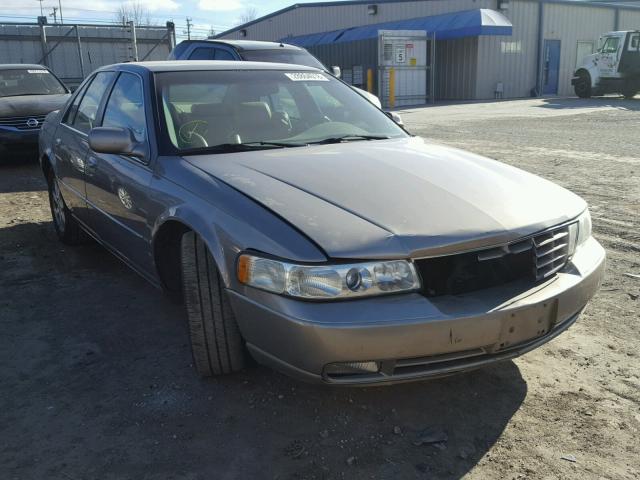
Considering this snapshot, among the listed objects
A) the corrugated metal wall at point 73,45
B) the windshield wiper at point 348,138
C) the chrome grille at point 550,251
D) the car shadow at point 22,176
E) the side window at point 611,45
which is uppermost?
the corrugated metal wall at point 73,45

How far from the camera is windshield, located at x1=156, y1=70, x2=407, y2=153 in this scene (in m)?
3.34

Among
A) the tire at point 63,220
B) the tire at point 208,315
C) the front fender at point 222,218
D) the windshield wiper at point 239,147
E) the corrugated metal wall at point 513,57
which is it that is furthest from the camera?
the corrugated metal wall at point 513,57

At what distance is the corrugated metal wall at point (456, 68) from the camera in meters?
25.8

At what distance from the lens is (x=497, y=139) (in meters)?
11.5

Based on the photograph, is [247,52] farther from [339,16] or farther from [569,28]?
[339,16]

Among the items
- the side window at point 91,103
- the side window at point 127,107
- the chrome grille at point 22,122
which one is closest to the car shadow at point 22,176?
the chrome grille at point 22,122

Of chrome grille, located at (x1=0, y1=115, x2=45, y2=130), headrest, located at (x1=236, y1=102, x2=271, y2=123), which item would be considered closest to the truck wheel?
chrome grille, located at (x1=0, y1=115, x2=45, y2=130)

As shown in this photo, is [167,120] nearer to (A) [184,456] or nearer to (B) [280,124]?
(B) [280,124]

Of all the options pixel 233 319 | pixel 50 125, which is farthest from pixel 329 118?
A: pixel 50 125

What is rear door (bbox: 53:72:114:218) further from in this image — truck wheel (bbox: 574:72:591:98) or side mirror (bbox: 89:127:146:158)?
truck wheel (bbox: 574:72:591:98)

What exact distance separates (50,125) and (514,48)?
25.1 meters

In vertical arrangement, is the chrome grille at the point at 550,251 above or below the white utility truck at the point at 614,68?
below

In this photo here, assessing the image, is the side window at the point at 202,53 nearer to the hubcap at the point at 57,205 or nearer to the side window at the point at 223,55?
the side window at the point at 223,55

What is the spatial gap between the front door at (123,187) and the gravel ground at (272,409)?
47cm
